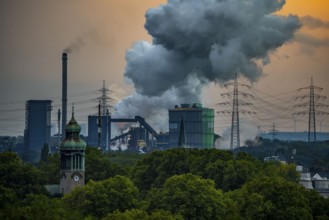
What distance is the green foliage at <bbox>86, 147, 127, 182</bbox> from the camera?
13350cm

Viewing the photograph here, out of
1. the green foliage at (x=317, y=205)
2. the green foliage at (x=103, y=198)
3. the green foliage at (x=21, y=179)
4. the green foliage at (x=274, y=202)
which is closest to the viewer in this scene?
the green foliage at (x=274, y=202)

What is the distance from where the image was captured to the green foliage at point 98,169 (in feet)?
438

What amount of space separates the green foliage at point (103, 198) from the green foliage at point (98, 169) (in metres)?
22.7

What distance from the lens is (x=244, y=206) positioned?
10400 centimetres

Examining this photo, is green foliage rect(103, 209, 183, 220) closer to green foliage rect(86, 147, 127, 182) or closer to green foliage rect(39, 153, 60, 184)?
green foliage rect(39, 153, 60, 184)

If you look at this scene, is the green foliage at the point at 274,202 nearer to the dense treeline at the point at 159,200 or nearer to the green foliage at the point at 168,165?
the dense treeline at the point at 159,200

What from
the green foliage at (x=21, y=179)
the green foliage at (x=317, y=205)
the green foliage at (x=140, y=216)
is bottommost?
the green foliage at (x=140, y=216)

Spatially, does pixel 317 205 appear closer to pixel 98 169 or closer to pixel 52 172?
pixel 98 169

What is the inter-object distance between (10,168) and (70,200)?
15286 mm

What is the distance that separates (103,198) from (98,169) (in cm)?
2894

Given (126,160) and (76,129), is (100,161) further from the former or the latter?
(126,160)

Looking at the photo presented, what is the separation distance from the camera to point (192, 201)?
105 m

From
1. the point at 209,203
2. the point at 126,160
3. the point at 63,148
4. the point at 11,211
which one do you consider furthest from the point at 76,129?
the point at 126,160

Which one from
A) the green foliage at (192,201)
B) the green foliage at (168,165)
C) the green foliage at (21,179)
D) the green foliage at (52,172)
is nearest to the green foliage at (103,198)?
the green foliage at (192,201)
